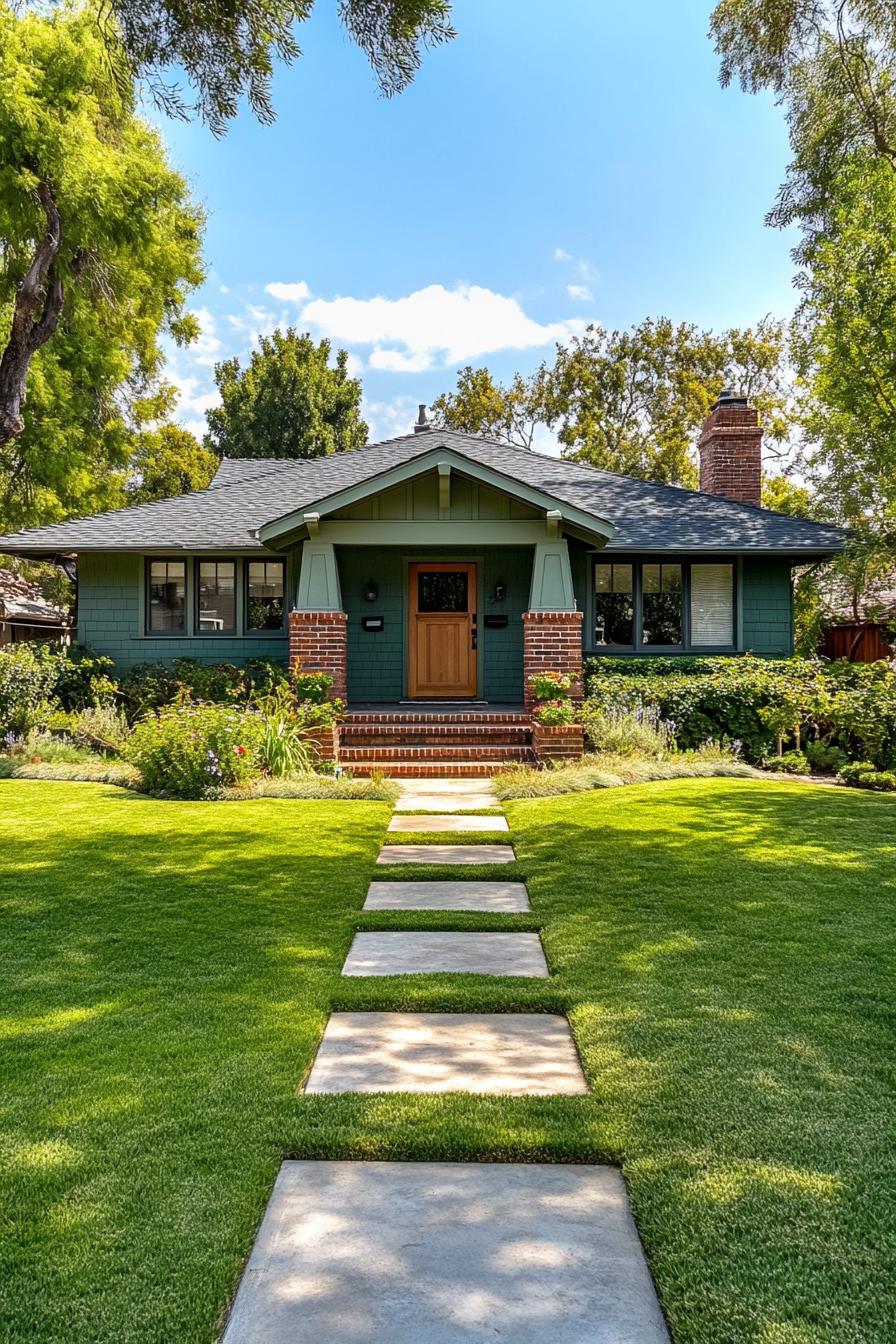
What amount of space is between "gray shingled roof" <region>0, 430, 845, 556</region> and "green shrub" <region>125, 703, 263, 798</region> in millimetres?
4450

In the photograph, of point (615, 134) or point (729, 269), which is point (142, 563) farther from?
point (729, 269)

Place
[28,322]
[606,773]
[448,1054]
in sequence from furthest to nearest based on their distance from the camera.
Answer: [28,322] → [606,773] → [448,1054]

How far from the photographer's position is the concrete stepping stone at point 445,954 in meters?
3.82

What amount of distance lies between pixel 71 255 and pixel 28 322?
1348mm

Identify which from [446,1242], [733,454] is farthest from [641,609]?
[446,1242]

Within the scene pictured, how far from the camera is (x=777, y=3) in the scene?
1056 centimetres

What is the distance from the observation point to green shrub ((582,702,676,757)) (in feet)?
33.3

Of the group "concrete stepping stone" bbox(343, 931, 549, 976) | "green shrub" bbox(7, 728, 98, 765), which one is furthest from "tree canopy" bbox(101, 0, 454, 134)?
"green shrub" bbox(7, 728, 98, 765)

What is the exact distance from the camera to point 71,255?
1488 centimetres

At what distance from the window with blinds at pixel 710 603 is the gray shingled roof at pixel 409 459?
2.27ft

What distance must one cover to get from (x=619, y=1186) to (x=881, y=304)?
44.7ft

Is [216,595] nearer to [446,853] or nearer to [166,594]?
[166,594]

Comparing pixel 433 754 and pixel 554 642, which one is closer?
pixel 433 754

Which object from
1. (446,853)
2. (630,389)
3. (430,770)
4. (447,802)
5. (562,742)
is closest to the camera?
(446,853)
